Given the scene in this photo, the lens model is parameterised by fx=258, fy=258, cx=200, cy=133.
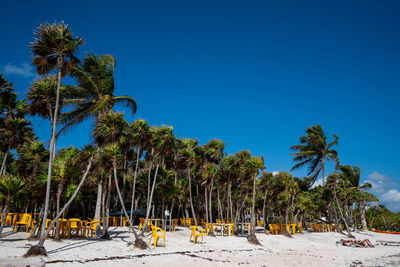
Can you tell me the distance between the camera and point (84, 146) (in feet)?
41.4

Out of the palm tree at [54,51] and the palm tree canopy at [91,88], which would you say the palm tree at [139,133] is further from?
the palm tree at [54,51]

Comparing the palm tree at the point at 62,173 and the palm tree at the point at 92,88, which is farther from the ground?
the palm tree at the point at 92,88

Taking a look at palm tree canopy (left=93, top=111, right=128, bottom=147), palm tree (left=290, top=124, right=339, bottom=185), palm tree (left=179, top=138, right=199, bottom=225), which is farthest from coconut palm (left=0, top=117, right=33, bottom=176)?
palm tree (left=290, top=124, right=339, bottom=185)

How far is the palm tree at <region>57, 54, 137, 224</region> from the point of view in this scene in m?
13.6

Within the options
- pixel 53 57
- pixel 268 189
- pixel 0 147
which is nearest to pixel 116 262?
pixel 53 57

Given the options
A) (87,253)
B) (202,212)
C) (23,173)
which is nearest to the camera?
(87,253)

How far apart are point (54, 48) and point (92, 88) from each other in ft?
14.6

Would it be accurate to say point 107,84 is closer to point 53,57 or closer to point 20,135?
point 53,57

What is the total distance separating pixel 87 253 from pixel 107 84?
1008cm

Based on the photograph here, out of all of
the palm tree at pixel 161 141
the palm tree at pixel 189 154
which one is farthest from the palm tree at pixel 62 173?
the palm tree at pixel 189 154

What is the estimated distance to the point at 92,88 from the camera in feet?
49.7

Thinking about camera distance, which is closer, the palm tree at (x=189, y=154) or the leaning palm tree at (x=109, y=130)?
the leaning palm tree at (x=109, y=130)

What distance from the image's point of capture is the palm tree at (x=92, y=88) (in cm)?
1364

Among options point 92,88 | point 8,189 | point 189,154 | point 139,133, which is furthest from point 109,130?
point 189,154
